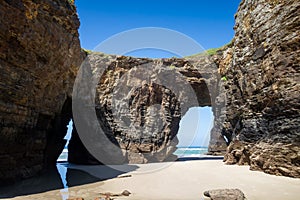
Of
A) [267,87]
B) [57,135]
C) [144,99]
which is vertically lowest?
[57,135]

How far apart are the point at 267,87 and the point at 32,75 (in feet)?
38.9

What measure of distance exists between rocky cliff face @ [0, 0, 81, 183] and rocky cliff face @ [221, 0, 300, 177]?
35.5 ft

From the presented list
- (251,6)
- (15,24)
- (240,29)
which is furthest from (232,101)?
(15,24)

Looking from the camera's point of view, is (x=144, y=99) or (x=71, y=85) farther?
(x=144, y=99)

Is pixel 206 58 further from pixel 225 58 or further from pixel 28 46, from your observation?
pixel 28 46

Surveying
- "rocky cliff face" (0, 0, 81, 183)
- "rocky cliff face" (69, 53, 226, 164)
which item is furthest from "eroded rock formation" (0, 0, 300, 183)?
"rocky cliff face" (69, 53, 226, 164)

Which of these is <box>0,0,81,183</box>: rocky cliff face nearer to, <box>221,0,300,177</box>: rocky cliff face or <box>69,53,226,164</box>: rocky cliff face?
<box>69,53,226,164</box>: rocky cliff face

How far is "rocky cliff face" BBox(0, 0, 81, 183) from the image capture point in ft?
28.2

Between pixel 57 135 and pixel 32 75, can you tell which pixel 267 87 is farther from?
pixel 57 135

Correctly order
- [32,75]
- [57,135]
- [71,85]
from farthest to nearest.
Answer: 1. [57,135]
2. [71,85]
3. [32,75]

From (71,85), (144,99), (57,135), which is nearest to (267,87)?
(71,85)

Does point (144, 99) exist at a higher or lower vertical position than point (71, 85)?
higher

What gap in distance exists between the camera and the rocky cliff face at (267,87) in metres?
10.1

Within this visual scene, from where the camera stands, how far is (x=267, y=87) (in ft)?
39.7
